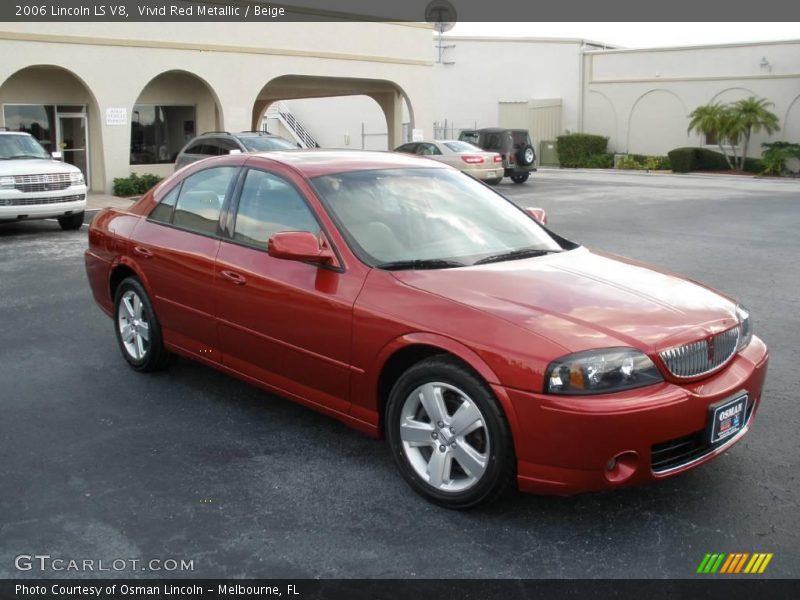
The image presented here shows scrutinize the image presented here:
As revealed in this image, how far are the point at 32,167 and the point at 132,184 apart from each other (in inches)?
322

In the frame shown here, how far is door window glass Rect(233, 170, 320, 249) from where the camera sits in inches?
194

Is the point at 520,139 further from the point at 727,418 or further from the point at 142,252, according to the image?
the point at 727,418

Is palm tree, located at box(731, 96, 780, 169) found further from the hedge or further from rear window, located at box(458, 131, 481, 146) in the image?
rear window, located at box(458, 131, 481, 146)

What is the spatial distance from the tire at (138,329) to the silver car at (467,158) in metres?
19.6

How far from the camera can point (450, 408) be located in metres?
4.11

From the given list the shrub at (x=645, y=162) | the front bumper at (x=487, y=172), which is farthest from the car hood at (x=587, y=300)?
the shrub at (x=645, y=162)

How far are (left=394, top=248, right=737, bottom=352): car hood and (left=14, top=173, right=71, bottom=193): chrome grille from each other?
38.2ft

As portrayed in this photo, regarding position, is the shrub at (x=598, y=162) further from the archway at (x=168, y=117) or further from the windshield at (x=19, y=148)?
the windshield at (x=19, y=148)

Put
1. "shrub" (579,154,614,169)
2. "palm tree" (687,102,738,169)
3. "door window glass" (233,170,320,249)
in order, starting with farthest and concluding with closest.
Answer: "shrub" (579,154,614,169) < "palm tree" (687,102,738,169) < "door window glass" (233,170,320,249)

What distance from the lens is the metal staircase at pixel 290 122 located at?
40.9 m

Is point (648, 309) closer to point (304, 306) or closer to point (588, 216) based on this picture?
point (304, 306)

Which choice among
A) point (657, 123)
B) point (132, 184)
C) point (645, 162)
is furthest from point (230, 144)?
point (657, 123)

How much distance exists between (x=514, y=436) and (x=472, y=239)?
1.50m

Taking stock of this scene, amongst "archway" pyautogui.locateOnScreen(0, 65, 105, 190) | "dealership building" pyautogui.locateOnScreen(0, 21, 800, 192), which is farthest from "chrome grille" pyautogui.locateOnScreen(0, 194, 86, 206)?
"archway" pyautogui.locateOnScreen(0, 65, 105, 190)
